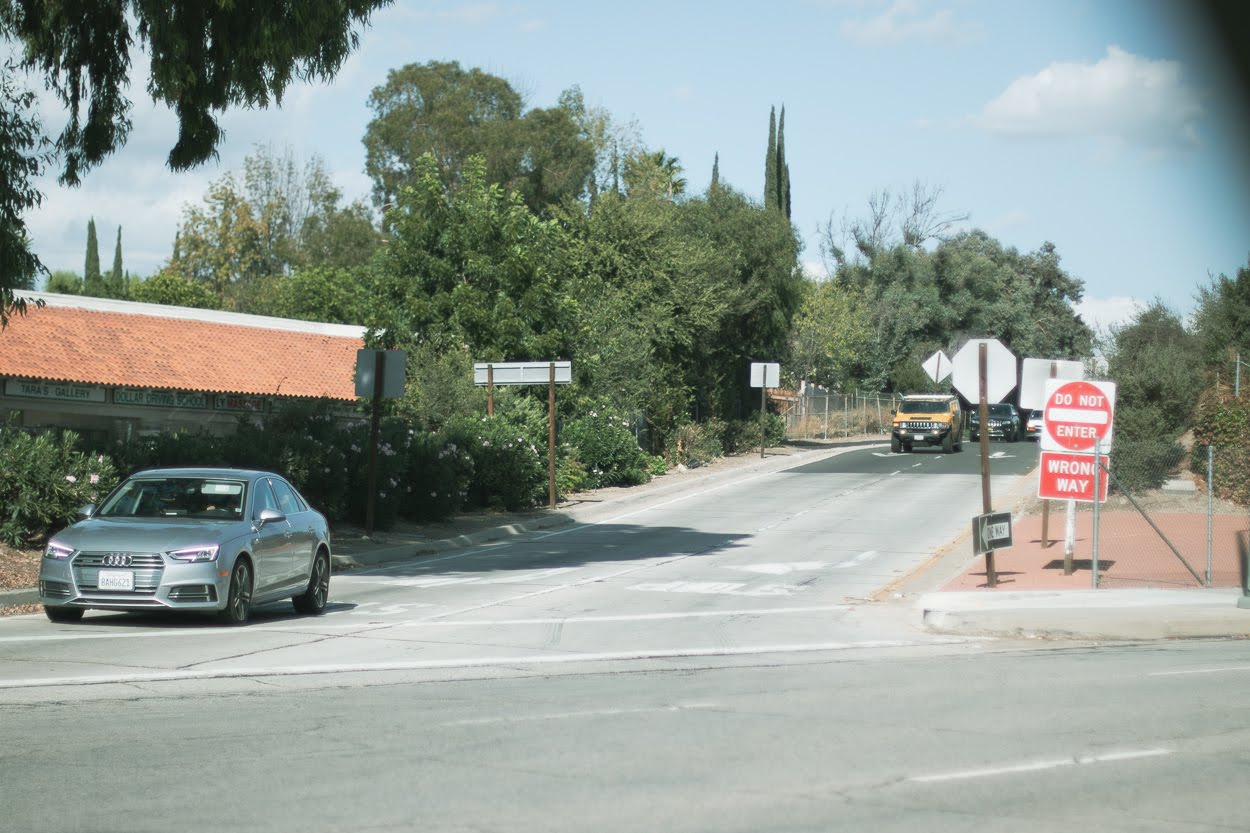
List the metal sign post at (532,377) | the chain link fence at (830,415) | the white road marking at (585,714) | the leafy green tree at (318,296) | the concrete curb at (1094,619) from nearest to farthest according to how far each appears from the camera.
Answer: the white road marking at (585,714)
the concrete curb at (1094,619)
the metal sign post at (532,377)
the chain link fence at (830,415)
the leafy green tree at (318,296)

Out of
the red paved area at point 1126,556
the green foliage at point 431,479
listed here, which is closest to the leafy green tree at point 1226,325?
the red paved area at point 1126,556

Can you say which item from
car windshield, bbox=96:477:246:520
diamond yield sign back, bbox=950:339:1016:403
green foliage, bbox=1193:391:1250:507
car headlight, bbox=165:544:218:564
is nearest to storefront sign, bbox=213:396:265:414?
green foliage, bbox=1193:391:1250:507

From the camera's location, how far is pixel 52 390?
37812 mm

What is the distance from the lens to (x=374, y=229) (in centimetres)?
7756

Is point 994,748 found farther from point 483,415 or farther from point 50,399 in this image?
point 50,399

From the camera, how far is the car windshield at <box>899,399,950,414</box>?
172ft

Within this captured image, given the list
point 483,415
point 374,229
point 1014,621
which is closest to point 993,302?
point 374,229

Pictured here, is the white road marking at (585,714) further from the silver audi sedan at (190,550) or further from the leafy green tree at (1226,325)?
the leafy green tree at (1226,325)

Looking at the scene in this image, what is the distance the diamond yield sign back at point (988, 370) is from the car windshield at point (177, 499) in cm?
980

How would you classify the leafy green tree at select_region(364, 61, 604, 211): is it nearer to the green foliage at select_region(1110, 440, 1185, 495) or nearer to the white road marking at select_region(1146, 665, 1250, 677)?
the green foliage at select_region(1110, 440, 1185, 495)

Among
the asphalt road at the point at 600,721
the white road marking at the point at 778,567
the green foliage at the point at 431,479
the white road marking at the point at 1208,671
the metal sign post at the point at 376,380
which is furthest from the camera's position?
the green foliage at the point at 431,479

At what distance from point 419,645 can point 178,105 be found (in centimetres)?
871

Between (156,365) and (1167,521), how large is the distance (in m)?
30.1

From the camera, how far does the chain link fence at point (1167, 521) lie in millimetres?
18938
